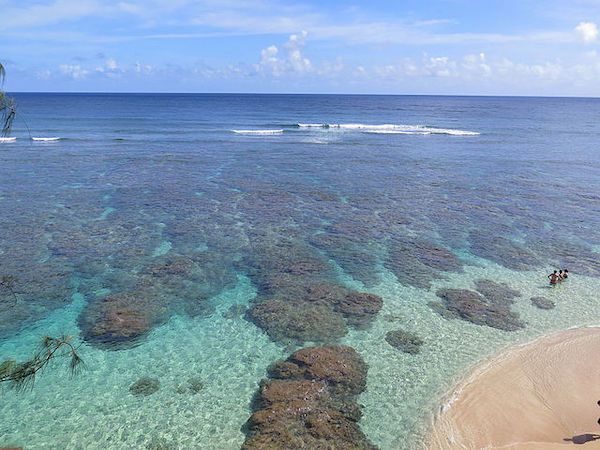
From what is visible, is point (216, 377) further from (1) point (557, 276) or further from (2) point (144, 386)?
(1) point (557, 276)

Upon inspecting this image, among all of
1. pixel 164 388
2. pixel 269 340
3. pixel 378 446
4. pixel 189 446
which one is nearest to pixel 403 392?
pixel 378 446

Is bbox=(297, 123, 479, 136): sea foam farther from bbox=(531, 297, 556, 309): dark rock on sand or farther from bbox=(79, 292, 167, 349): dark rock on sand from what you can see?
bbox=(79, 292, 167, 349): dark rock on sand

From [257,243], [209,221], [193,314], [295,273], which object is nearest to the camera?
[193,314]

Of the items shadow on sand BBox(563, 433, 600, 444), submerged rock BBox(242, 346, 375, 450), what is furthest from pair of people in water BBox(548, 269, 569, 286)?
submerged rock BBox(242, 346, 375, 450)

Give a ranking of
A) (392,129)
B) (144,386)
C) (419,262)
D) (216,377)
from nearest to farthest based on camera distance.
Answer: (144,386), (216,377), (419,262), (392,129)

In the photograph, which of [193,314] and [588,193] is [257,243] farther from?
[588,193]

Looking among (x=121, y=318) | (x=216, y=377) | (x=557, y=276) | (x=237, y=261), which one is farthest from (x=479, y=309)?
(x=121, y=318)

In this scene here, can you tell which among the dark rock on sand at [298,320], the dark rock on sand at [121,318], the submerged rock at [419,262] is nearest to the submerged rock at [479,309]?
the submerged rock at [419,262]
